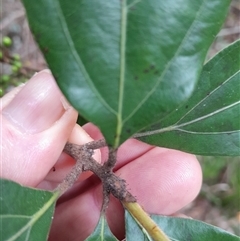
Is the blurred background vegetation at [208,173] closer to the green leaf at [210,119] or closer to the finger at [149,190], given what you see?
the finger at [149,190]

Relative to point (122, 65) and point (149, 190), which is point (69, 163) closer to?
point (149, 190)

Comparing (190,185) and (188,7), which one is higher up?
(188,7)

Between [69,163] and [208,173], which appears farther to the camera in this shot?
[208,173]

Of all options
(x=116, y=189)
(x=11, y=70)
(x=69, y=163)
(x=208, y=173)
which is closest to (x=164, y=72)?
(x=116, y=189)

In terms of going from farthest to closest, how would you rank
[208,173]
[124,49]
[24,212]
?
[208,173] < [24,212] < [124,49]

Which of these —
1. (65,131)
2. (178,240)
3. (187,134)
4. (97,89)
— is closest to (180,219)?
(178,240)

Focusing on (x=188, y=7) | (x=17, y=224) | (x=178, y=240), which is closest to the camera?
(x=188, y=7)

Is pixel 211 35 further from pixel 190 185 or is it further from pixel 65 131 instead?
pixel 190 185
